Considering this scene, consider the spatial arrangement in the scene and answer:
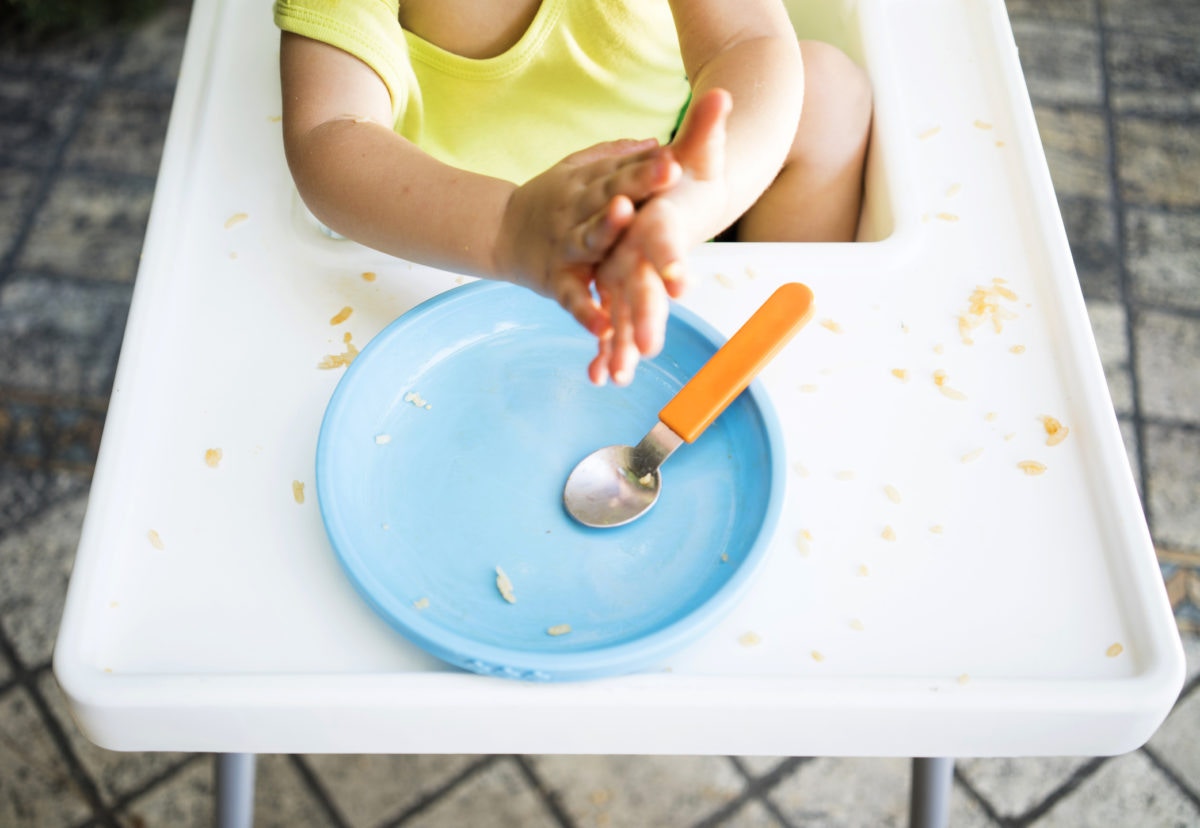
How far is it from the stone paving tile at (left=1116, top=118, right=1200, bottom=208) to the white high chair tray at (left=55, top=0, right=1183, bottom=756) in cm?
98

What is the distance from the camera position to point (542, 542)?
Result: 0.59m

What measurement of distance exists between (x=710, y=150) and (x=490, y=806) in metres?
0.85

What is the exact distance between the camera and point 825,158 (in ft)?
2.53

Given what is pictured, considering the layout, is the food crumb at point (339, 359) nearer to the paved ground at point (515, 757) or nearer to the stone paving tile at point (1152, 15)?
the paved ground at point (515, 757)

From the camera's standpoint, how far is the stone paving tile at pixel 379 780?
3.71 feet

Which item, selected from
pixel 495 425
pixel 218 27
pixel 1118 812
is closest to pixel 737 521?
pixel 495 425

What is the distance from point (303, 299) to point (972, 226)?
43cm

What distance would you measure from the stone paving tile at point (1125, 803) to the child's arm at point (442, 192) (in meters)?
0.90

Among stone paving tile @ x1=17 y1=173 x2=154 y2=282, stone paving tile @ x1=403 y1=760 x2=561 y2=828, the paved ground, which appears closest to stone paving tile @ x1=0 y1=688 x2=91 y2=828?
the paved ground

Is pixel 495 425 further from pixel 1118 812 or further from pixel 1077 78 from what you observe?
Answer: pixel 1077 78

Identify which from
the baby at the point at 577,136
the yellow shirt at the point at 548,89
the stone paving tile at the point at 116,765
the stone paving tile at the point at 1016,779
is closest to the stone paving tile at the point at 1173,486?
the stone paving tile at the point at 1016,779

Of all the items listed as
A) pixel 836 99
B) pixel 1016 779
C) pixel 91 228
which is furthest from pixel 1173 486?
pixel 91 228

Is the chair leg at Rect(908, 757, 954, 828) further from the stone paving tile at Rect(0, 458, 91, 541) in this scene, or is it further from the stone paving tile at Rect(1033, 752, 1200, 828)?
the stone paving tile at Rect(0, 458, 91, 541)

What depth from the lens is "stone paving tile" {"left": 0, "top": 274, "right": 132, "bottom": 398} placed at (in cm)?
141
